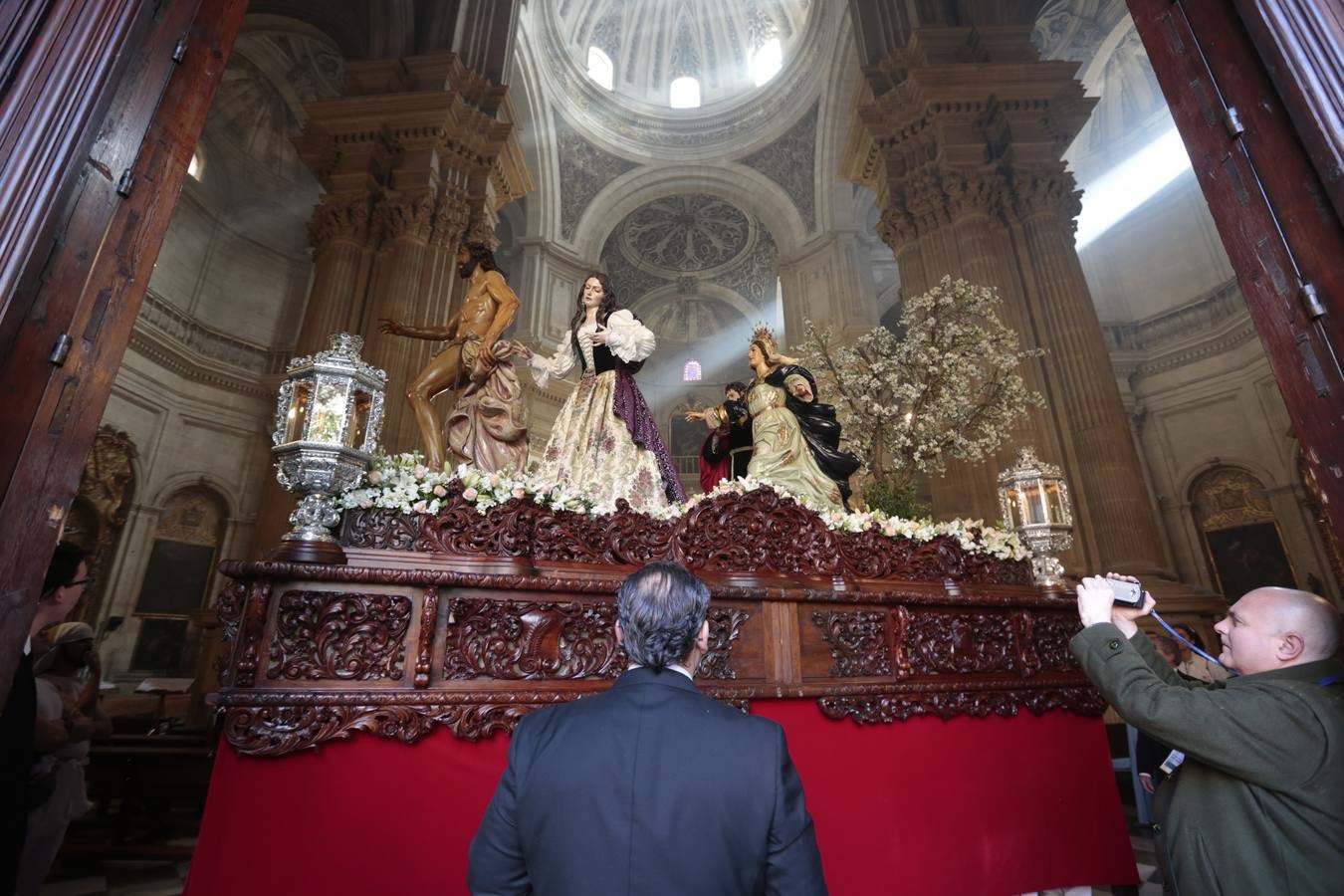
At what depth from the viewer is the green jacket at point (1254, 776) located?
116cm

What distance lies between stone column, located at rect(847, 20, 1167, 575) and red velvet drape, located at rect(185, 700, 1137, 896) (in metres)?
4.50

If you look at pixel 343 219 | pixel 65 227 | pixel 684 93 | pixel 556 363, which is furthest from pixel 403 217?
pixel 684 93

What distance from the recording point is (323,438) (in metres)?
2.34

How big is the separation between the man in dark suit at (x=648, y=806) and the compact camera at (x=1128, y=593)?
1101 millimetres

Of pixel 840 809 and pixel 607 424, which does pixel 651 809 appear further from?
pixel 607 424

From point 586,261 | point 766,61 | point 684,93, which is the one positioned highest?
point 766,61

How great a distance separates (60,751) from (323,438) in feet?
5.71

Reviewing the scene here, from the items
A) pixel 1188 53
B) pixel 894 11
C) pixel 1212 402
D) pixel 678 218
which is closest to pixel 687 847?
pixel 1188 53

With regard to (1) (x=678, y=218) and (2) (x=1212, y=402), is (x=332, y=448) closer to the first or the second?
(2) (x=1212, y=402)

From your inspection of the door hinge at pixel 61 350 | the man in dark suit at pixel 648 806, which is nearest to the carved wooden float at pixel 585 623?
the door hinge at pixel 61 350

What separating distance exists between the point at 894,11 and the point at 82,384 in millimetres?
12742

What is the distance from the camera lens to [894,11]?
10.4 m

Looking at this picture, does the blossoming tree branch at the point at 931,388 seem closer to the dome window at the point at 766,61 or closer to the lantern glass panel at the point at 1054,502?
the lantern glass panel at the point at 1054,502

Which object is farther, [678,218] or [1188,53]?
[678,218]
